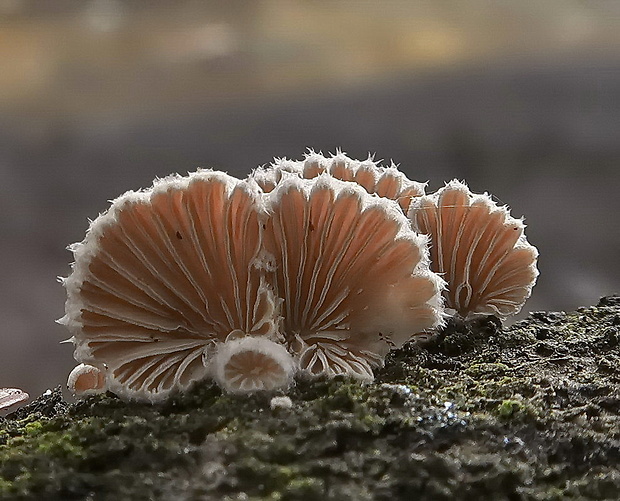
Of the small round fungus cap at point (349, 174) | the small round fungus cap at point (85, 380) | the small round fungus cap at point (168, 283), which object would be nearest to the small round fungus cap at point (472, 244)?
the small round fungus cap at point (349, 174)

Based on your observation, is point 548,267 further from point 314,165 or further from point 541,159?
point 314,165

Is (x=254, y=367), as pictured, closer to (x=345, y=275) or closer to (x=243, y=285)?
(x=243, y=285)

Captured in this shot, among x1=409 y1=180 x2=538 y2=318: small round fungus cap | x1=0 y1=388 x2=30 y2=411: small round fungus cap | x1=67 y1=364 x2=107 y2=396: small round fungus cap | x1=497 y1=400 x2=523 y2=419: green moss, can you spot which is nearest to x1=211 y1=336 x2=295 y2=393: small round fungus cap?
x1=497 y1=400 x2=523 y2=419: green moss

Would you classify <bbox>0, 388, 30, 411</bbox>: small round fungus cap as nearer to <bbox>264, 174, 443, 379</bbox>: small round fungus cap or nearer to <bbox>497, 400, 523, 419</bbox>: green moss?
<bbox>264, 174, 443, 379</bbox>: small round fungus cap

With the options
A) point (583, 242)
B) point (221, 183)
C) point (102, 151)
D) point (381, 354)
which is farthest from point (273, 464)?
point (583, 242)

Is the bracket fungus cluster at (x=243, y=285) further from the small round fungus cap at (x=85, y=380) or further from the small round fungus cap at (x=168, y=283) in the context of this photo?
the small round fungus cap at (x=85, y=380)

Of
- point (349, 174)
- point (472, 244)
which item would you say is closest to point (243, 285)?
point (349, 174)

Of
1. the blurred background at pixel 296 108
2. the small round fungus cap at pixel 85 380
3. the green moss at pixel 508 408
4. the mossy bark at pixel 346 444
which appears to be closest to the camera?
the mossy bark at pixel 346 444
